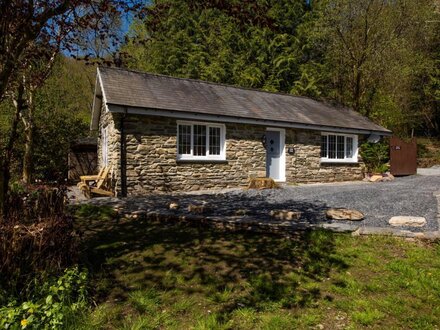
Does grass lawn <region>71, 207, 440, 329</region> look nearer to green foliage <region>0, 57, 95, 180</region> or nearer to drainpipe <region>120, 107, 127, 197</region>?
→ drainpipe <region>120, 107, 127, 197</region>

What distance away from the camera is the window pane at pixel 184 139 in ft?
41.5

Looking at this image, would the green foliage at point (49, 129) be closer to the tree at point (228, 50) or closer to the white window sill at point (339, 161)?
the tree at point (228, 50)

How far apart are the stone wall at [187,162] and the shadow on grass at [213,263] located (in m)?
5.23

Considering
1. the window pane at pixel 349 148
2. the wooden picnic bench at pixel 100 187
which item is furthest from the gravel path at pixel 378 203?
the window pane at pixel 349 148

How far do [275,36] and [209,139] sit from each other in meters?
17.1

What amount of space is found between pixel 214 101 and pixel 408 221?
9.72 metres

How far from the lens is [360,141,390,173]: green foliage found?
17.9 m

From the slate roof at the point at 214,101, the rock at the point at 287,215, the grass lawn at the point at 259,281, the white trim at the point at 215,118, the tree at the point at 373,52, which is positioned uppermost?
the tree at the point at 373,52

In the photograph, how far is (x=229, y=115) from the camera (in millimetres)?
13016

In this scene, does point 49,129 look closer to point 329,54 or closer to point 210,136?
point 210,136

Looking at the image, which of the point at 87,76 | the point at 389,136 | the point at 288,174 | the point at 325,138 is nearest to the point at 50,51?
the point at 288,174

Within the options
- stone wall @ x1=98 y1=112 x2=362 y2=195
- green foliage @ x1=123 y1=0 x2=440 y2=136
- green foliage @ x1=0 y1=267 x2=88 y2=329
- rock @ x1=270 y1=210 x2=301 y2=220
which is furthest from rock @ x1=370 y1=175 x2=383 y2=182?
green foliage @ x1=0 y1=267 x2=88 y2=329

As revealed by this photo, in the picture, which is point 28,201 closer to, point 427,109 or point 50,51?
point 50,51

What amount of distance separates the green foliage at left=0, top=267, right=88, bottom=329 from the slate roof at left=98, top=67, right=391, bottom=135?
26.3 ft
